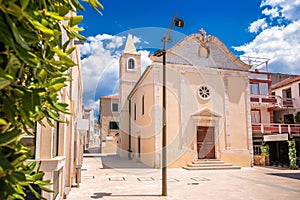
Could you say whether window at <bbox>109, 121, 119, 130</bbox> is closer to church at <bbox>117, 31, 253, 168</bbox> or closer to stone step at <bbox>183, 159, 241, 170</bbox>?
church at <bbox>117, 31, 253, 168</bbox>

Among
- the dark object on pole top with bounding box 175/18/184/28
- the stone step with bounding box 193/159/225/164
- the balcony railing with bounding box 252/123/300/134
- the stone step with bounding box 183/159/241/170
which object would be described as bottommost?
the stone step with bounding box 183/159/241/170

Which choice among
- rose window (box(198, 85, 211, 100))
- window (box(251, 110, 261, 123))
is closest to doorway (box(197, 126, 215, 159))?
rose window (box(198, 85, 211, 100))

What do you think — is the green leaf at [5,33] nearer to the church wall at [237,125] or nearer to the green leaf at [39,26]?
the green leaf at [39,26]

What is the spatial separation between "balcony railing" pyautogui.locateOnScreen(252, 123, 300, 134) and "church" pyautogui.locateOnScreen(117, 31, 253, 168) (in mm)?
1438

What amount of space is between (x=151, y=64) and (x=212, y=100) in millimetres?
4870

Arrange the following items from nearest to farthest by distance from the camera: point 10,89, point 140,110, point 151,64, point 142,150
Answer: point 10,89
point 151,64
point 142,150
point 140,110

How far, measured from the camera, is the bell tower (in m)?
27.9

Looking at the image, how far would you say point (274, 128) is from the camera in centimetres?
2003

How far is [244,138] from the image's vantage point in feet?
59.7

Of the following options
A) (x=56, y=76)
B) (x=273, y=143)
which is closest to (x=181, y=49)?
(x=273, y=143)

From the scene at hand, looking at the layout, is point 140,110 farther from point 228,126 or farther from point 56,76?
point 56,76

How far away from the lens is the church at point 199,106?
16.8 metres

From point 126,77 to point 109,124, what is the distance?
8469mm

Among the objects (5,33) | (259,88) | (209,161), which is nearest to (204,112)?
(209,161)
